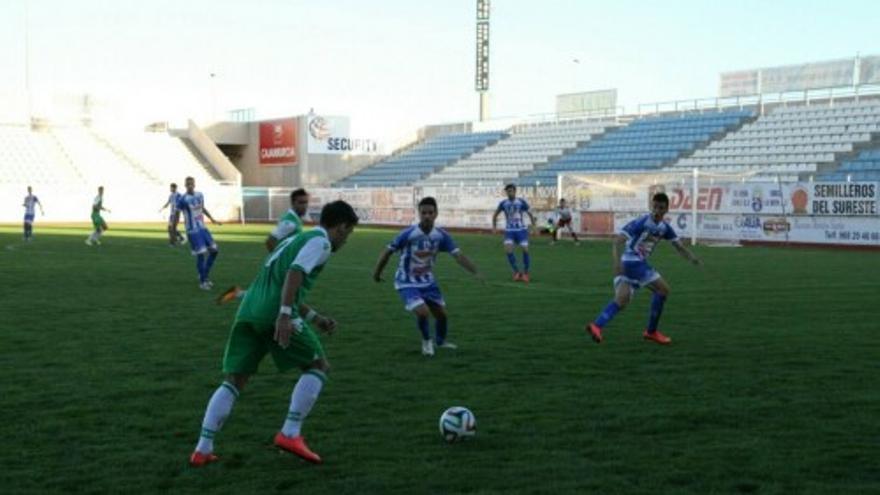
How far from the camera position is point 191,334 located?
1238 centimetres

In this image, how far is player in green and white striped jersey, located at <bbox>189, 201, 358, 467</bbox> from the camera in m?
6.26

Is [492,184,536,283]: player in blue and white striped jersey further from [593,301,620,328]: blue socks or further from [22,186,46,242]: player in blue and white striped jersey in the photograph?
[22,186,46,242]: player in blue and white striped jersey

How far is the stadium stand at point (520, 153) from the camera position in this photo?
5578 cm

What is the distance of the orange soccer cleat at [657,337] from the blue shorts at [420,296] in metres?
2.57

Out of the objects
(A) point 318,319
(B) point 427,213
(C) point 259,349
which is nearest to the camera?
(C) point 259,349

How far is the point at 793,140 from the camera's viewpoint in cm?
4444

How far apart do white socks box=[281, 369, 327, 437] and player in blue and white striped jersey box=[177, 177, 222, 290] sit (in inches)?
476

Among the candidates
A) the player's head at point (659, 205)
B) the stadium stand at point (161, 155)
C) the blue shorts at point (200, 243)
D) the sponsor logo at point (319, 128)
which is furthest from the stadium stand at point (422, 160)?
the player's head at point (659, 205)

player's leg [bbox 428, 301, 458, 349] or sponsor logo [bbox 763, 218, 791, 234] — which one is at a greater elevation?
sponsor logo [bbox 763, 218, 791, 234]

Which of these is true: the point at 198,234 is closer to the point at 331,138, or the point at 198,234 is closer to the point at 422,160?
the point at 422,160

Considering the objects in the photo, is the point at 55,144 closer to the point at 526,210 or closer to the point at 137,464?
the point at 526,210

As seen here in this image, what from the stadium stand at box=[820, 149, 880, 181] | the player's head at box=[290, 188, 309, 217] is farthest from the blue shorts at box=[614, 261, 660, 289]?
the stadium stand at box=[820, 149, 880, 181]

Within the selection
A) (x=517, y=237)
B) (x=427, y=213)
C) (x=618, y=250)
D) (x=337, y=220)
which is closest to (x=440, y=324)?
(x=427, y=213)

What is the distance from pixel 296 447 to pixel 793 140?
41.7 metres
